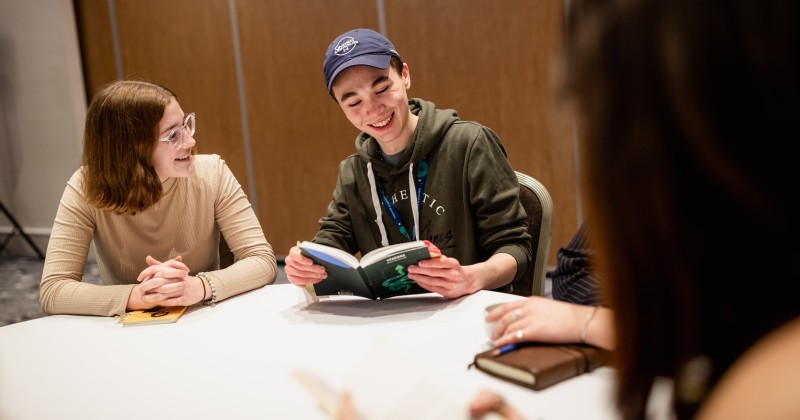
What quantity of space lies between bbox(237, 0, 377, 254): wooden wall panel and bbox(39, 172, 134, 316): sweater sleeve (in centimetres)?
258

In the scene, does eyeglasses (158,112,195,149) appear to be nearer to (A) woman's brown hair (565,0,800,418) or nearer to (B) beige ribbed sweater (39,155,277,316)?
(B) beige ribbed sweater (39,155,277,316)

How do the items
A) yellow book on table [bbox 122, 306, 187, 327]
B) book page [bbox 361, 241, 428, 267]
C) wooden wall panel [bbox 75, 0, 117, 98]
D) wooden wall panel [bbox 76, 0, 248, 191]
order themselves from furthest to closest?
wooden wall panel [bbox 75, 0, 117, 98], wooden wall panel [bbox 76, 0, 248, 191], yellow book on table [bbox 122, 306, 187, 327], book page [bbox 361, 241, 428, 267]

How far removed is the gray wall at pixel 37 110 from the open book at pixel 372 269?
455 centimetres

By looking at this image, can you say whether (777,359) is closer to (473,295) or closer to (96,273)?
(473,295)

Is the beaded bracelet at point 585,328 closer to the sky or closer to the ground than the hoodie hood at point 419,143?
closer to the ground

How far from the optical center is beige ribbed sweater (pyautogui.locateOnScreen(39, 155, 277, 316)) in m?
1.98

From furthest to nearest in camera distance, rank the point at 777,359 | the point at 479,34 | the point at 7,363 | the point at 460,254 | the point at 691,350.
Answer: the point at 479,34
the point at 460,254
the point at 7,363
the point at 691,350
the point at 777,359

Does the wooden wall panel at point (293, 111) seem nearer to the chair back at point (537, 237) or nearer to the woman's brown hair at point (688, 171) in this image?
the chair back at point (537, 237)

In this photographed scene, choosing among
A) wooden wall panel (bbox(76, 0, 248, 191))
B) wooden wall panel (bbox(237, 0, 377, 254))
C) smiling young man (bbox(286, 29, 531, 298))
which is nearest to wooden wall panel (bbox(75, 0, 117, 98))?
wooden wall panel (bbox(76, 0, 248, 191))

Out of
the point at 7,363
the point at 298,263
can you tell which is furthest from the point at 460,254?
the point at 7,363

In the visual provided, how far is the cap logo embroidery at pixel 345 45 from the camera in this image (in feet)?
6.69

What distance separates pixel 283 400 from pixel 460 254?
1.03 m

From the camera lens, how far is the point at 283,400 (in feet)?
3.93

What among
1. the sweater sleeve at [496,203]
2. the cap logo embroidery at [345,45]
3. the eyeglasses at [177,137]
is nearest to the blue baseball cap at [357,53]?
the cap logo embroidery at [345,45]
